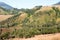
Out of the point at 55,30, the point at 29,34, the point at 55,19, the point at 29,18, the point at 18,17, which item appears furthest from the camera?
the point at 18,17

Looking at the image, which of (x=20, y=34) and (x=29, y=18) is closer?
(x=20, y=34)

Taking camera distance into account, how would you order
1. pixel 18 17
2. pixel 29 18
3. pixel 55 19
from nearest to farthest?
1. pixel 55 19
2. pixel 29 18
3. pixel 18 17

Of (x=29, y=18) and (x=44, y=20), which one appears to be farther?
(x=29, y=18)

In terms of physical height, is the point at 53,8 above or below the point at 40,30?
above

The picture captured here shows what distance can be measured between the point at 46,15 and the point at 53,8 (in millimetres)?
1892

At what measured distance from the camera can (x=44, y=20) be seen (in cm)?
2597

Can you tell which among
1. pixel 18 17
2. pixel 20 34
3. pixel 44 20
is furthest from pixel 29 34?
pixel 18 17

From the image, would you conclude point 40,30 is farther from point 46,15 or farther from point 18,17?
point 18,17

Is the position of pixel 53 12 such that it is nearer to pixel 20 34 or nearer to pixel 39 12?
pixel 39 12

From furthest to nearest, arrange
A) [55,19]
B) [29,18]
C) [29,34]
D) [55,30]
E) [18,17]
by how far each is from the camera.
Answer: [18,17] → [29,18] → [55,19] → [55,30] → [29,34]

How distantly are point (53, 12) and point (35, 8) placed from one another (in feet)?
16.2

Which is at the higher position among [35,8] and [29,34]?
[35,8]

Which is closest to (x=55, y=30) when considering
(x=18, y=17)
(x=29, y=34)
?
(x=29, y=34)

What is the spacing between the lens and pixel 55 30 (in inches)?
768
